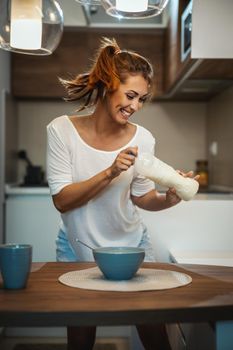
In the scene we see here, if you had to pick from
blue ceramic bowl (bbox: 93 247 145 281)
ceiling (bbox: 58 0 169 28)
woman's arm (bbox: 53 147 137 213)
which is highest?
ceiling (bbox: 58 0 169 28)

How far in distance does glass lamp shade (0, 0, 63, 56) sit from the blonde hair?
25 cm

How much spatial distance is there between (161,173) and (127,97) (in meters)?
0.31

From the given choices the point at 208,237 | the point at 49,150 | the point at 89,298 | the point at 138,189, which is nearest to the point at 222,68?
the point at 208,237

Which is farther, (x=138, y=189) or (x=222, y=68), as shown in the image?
(x=222, y=68)

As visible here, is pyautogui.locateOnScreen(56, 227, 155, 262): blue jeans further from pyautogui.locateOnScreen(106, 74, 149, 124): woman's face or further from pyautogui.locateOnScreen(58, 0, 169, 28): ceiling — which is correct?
pyautogui.locateOnScreen(58, 0, 169, 28): ceiling

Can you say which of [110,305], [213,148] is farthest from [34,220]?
[110,305]

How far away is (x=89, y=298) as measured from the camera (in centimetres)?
111

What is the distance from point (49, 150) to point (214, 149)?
2.34 m

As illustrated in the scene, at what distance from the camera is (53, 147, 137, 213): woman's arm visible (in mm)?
1607

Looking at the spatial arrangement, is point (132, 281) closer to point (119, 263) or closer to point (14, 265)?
point (119, 263)

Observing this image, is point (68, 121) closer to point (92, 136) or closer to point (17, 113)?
point (92, 136)

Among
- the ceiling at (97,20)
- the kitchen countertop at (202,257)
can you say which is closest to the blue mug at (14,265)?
the kitchen countertop at (202,257)

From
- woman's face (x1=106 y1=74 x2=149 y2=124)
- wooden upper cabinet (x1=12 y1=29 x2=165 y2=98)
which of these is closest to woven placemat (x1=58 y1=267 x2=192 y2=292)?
woman's face (x1=106 y1=74 x2=149 y2=124)

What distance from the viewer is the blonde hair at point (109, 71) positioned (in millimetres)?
1789
